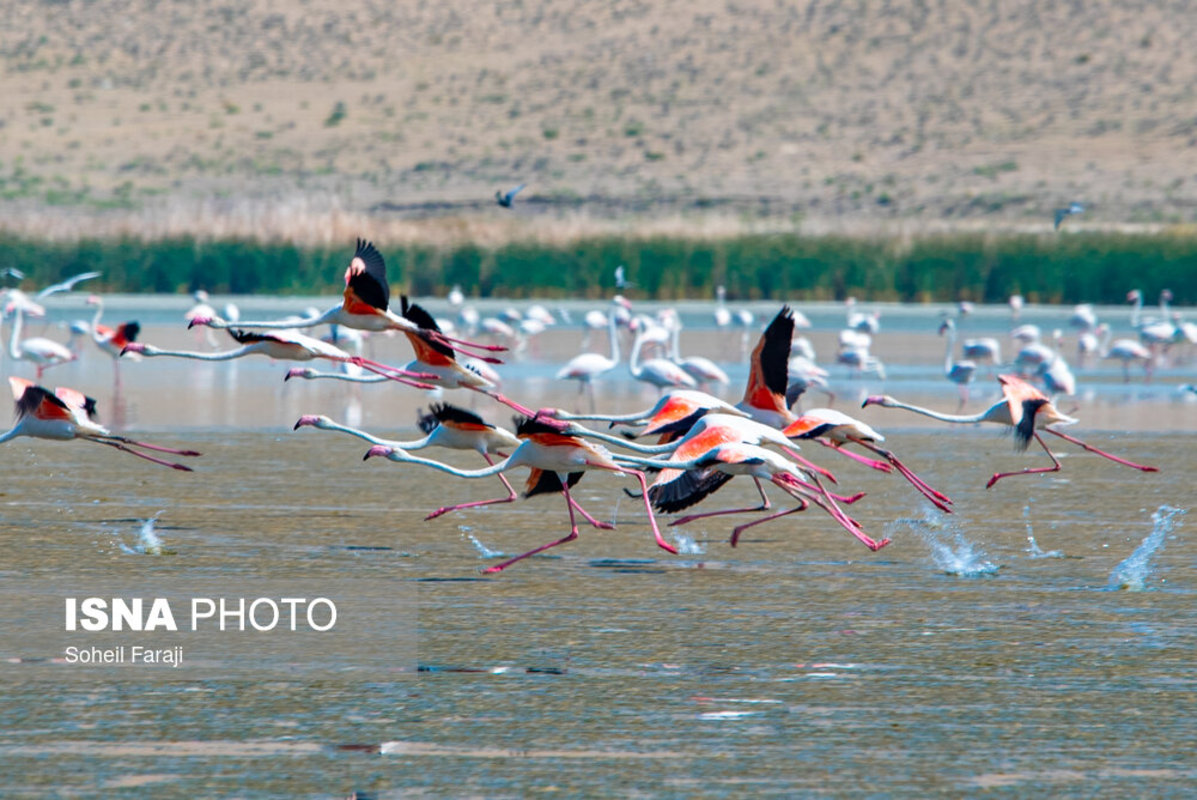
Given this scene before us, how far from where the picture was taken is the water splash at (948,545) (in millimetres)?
9719

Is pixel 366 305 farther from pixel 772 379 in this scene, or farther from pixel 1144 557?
pixel 1144 557

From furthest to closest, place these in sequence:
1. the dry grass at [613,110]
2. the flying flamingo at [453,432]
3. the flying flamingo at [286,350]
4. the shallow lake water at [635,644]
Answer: the dry grass at [613,110]
the flying flamingo at [286,350]
the flying flamingo at [453,432]
the shallow lake water at [635,644]

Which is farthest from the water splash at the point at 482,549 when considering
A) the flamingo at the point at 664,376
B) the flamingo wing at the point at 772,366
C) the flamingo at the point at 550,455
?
the flamingo at the point at 664,376

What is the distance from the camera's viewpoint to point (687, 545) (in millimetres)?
10742

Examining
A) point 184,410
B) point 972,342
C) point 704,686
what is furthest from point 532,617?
point 972,342

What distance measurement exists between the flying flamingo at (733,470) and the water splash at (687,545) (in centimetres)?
37

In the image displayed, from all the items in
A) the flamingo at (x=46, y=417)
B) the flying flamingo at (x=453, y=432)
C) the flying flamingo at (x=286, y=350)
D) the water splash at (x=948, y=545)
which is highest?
the flying flamingo at (x=286, y=350)

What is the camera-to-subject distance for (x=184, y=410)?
64.4 feet

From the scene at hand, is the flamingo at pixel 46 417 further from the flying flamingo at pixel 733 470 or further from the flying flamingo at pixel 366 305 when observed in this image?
the flying flamingo at pixel 733 470

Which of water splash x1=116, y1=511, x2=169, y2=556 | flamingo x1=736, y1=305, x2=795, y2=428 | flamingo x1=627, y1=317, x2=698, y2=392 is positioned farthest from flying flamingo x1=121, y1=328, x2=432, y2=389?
flamingo x1=627, y1=317, x2=698, y2=392

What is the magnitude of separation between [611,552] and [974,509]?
9.69 feet

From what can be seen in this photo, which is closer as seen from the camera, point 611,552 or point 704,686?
point 704,686

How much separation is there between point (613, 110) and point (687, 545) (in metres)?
64.3

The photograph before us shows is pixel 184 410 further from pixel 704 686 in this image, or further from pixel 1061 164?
pixel 1061 164
